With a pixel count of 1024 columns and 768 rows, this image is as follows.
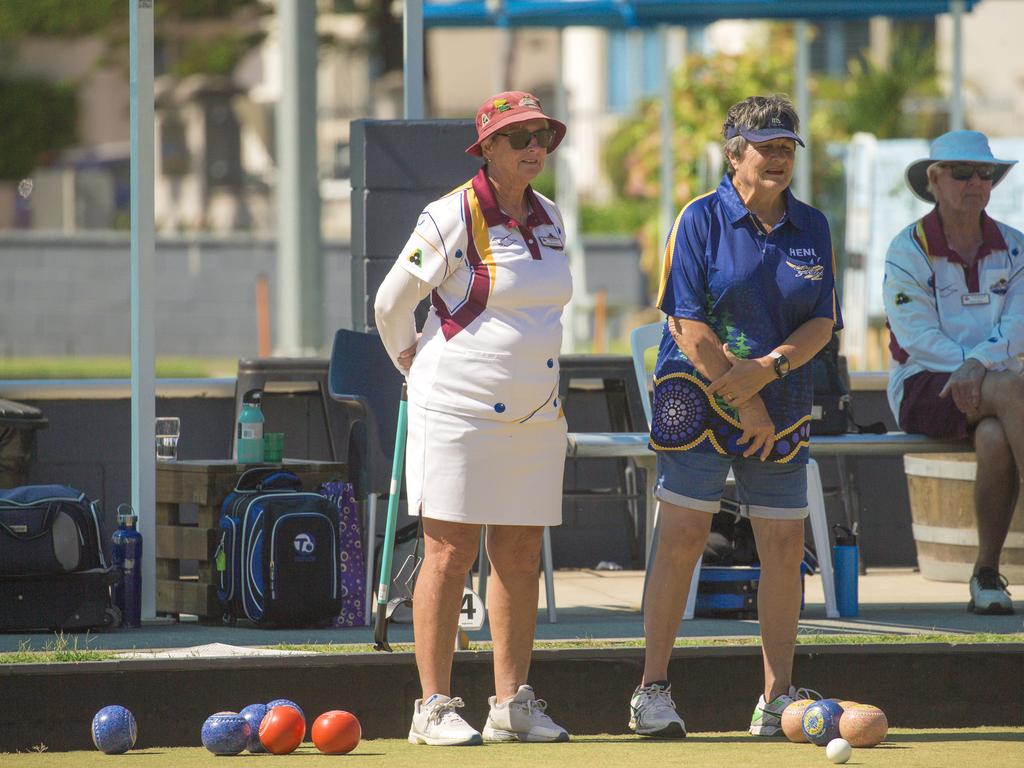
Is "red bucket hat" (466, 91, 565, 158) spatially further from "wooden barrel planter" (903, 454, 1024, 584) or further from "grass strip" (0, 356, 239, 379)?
"grass strip" (0, 356, 239, 379)

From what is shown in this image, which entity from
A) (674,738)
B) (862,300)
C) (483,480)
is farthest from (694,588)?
(862,300)

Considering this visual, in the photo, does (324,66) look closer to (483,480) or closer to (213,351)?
(213,351)

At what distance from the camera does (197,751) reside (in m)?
4.87

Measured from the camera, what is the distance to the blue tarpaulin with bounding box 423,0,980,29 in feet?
39.0

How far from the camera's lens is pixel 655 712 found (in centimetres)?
490

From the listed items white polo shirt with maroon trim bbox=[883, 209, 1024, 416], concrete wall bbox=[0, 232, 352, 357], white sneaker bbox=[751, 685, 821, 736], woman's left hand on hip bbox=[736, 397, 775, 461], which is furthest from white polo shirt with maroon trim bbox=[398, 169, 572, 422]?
concrete wall bbox=[0, 232, 352, 357]

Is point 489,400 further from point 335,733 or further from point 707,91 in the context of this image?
point 707,91

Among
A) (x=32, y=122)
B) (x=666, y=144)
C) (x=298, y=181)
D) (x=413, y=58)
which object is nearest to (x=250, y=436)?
(x=413, y=58)

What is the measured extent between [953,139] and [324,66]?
30137mm

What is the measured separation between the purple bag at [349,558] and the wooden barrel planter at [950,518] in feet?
7.65

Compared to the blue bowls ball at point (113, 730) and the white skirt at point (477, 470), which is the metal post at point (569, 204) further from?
the blue bowls ball at point (113, 730)

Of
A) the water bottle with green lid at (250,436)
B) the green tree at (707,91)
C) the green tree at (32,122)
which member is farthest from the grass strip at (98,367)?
the water bottle with green lid at (250,436)

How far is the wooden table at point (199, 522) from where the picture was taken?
6250 mm

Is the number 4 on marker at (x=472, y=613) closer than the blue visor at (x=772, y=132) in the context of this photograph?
No
